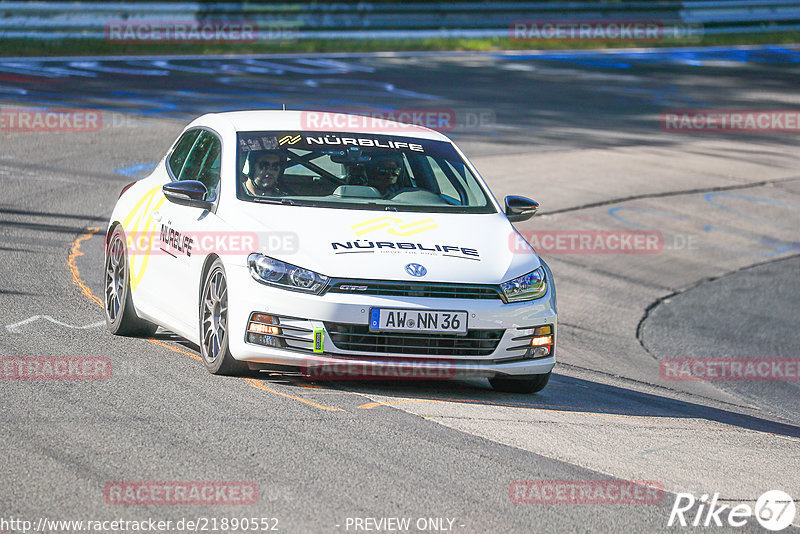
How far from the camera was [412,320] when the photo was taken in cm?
699

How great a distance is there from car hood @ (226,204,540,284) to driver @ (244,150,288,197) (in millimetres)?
253

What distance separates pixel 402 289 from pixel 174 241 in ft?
6.02

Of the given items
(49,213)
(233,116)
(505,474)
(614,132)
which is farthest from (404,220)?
(614,132)

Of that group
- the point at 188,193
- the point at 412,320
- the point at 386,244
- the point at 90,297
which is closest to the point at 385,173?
the point at 386,244

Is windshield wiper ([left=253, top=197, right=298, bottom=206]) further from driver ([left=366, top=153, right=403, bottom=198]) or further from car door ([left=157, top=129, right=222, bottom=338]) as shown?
driver ([left=366, top=153, right=403, bottom=198])

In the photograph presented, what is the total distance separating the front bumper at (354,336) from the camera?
6957 millimetres

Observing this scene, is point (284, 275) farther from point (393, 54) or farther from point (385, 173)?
point (393, 54)

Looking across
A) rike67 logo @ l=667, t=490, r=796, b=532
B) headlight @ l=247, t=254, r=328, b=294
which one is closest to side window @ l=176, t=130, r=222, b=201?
headlight @ l=247, t=254, r=328, b=294

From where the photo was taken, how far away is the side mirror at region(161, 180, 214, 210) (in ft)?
25.3

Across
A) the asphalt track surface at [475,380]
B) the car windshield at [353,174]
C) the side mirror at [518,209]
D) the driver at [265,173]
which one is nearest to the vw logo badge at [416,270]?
the asphalt track surface at [475,380]

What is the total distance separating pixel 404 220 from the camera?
7.67m

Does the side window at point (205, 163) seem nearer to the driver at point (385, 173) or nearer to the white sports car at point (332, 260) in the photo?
the white sports car at point (332, 260)

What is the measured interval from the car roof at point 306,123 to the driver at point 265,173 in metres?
0.32

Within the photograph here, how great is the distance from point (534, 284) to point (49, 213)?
7.64 meters
